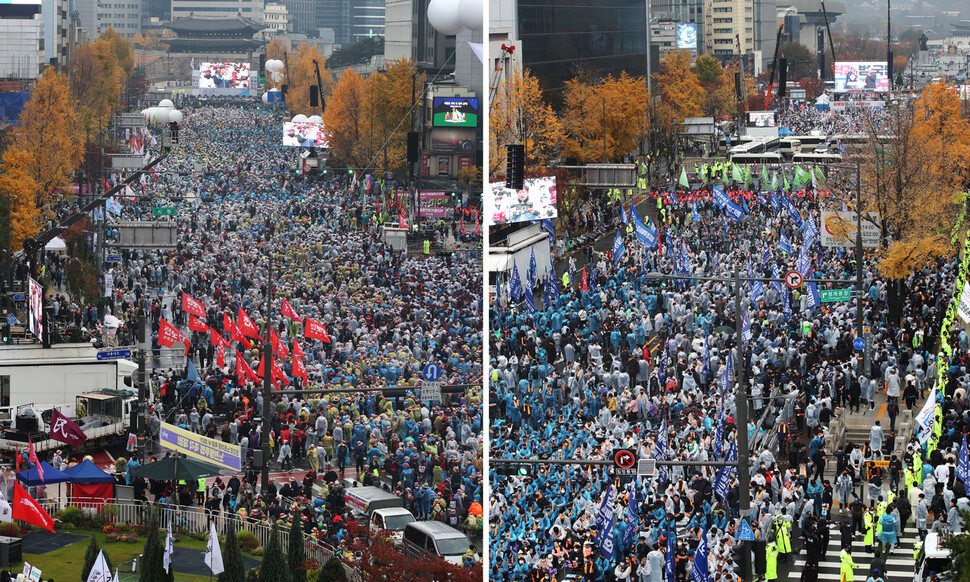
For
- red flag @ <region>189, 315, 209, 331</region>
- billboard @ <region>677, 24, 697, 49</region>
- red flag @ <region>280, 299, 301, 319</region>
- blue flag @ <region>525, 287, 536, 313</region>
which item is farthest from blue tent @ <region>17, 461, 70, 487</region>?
billboard @ <region>677, 24, 697, 49</region>

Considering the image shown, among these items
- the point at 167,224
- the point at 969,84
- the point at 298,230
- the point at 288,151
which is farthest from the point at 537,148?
the point at 969,84

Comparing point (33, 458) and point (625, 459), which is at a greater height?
point (625, 459)

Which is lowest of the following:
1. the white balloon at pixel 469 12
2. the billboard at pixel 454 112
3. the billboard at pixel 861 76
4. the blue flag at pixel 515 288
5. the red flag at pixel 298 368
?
the red flag at pixel 298 368

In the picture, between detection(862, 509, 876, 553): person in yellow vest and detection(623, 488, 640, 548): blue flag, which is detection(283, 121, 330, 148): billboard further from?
detection(862, 509, 876, 553): person in yellow vest

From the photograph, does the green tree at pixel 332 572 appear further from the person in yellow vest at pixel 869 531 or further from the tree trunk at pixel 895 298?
the tree trunk at pixel 895 298

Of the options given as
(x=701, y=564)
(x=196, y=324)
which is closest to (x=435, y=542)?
(x=701, y=564)

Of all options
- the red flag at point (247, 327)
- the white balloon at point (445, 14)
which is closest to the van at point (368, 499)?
the red flag at point (247, 327)

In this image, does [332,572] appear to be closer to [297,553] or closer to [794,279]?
[297,553]
